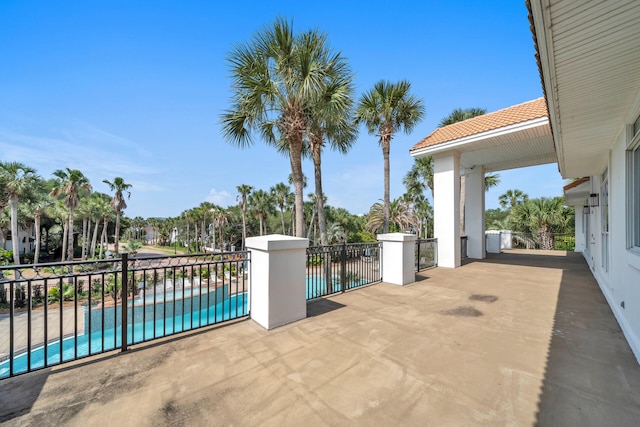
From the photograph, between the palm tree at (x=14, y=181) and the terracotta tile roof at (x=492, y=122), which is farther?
the palm tree at (x=14, y=181)

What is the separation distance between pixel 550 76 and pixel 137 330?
11.0 meters

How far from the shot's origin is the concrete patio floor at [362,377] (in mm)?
1802

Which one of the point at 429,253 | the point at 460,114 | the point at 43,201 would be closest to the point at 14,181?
the point at 43,201

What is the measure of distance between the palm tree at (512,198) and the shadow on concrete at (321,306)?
85.9ft

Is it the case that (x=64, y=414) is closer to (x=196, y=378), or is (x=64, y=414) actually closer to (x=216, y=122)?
(x=196, y=378)

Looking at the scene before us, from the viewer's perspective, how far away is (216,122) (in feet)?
21.7

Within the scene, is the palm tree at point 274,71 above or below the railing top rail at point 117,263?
above

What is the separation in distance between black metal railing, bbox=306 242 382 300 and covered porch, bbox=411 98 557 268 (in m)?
3.61

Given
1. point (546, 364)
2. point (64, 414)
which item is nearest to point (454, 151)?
point (546, 364)

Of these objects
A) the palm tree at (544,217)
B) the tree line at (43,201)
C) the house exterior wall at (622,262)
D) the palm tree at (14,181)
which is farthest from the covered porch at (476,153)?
the palm tree at (14,181)

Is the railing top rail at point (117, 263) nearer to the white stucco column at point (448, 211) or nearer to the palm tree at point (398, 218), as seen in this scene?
the white stucco column at point (448, 211)

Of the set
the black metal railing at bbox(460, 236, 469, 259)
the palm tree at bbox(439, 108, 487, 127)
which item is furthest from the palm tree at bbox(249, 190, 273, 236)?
the black metal railing at bbox(460, 236, 469, 259)

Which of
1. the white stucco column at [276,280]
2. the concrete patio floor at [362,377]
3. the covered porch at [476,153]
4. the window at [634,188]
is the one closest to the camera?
the concrete patio floor at [362,377]

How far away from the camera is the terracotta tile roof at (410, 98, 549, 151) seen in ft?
21.7
